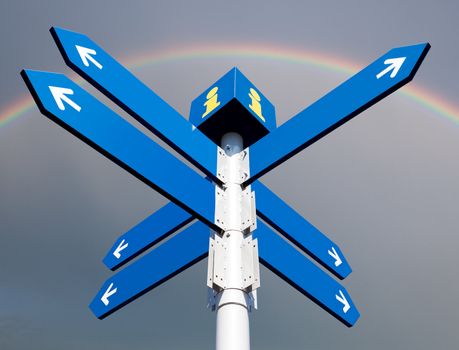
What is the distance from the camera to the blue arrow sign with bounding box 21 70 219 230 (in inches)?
86.3

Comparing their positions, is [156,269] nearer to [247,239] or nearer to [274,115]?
[247,239]

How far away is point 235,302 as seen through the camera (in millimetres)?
2486

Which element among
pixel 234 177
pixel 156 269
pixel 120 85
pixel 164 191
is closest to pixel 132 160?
pixel 164 191

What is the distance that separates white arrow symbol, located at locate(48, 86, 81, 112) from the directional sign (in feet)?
3.72

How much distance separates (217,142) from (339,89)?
0.87 m

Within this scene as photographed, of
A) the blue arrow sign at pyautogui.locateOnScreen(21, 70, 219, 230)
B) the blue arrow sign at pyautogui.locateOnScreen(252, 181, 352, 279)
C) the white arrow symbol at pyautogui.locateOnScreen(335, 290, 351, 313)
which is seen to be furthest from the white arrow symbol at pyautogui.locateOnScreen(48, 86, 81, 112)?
the white arrow symbol at pyautogui.locateOnScreen(335, 290, 351, 313)

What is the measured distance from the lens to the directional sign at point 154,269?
3.04 meters

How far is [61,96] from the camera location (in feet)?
7.34

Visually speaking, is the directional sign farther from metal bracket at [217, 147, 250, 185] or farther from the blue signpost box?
metal bracket at [217, 147, 250, 185]

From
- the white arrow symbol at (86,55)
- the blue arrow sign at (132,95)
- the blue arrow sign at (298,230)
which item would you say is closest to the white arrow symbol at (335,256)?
the blue arrow sign at (298,230)

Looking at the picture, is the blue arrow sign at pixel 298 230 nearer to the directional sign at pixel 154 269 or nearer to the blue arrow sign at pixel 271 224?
the blue arrow sign at pixel 271 224

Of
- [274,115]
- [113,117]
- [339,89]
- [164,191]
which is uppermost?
[274,115]

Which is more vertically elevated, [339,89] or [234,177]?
[339,89]

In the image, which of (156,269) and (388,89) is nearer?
(388,89)
